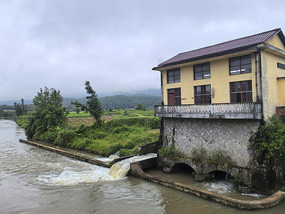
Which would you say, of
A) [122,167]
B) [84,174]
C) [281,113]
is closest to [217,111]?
[281,113]

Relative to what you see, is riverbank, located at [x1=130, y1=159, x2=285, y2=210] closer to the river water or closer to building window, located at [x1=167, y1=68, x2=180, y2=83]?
the river water

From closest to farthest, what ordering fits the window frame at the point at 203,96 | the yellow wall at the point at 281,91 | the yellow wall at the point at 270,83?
the yellow wall at the point at 270,83 → the yellow wall at the point at 281,91 → the window frame at the point at 203,96

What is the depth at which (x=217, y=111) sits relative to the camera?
1324 cm

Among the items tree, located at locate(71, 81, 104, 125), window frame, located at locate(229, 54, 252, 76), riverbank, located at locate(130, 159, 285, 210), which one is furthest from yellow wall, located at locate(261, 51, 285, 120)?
tree, located at locate(71, 81, 104, 125)

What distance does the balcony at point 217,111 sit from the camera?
39.4 feet

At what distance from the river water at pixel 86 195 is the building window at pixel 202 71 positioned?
7.78 metres

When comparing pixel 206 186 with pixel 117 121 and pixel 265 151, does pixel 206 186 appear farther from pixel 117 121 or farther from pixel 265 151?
pixel 117 121

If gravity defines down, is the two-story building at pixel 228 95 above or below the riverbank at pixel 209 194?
above

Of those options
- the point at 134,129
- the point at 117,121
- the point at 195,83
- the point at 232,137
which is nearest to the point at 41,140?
the point at 117,121

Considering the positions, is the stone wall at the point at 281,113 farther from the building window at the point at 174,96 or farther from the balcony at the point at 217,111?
the building window at the point at 174,96

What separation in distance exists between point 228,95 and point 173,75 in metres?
4.87

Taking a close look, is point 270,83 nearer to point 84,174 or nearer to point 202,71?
point 202,71

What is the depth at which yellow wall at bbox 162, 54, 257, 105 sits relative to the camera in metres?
13.7

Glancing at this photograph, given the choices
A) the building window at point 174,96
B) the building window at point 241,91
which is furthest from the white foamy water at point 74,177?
the building window at point 241,91
